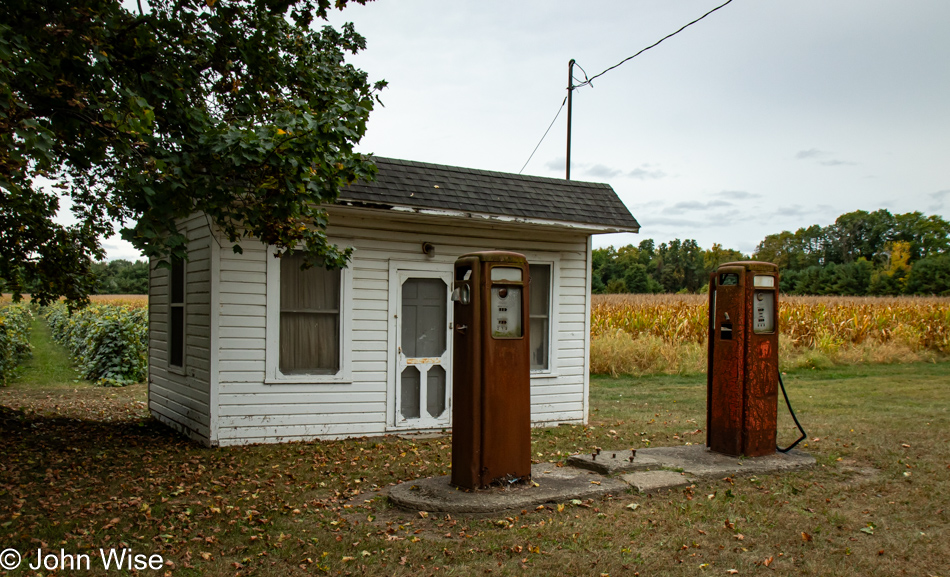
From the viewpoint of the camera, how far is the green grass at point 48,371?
15316mm

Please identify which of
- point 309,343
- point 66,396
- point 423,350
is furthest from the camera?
point 66,396

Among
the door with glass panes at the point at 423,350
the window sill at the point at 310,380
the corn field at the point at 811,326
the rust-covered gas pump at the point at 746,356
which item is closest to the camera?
the rust-covered gas pump at the point at 746,356

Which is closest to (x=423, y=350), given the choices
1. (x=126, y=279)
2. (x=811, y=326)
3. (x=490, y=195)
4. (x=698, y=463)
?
(x=490, y=195)

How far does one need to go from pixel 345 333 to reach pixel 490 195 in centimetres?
263

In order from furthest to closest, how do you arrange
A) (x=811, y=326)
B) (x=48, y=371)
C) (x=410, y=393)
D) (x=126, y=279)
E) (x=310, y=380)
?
(x=126, y=279), (x=811, y=326), (x=48, y=371), (x=410, y=393), (x=310, y=380)

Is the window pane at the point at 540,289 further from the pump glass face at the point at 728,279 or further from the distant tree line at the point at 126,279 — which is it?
the distant tree line at the point at 126,279

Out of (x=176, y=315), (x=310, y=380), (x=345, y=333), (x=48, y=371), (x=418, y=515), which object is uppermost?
(x=176, y=315)

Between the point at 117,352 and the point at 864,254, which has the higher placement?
the point at 864,254

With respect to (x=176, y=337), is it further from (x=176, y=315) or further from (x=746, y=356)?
(x=746, y=356)

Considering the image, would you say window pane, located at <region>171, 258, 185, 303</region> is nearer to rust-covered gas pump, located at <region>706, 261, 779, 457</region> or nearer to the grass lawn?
the grass lawn

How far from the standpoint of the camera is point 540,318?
9.73m

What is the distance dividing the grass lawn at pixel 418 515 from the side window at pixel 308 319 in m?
0.97

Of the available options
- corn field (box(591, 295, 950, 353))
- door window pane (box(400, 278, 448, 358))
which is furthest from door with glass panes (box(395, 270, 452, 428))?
corn field (box(591, 295, 950, 353))

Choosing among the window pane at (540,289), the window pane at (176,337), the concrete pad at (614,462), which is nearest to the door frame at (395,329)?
the window pane at (540,289)
